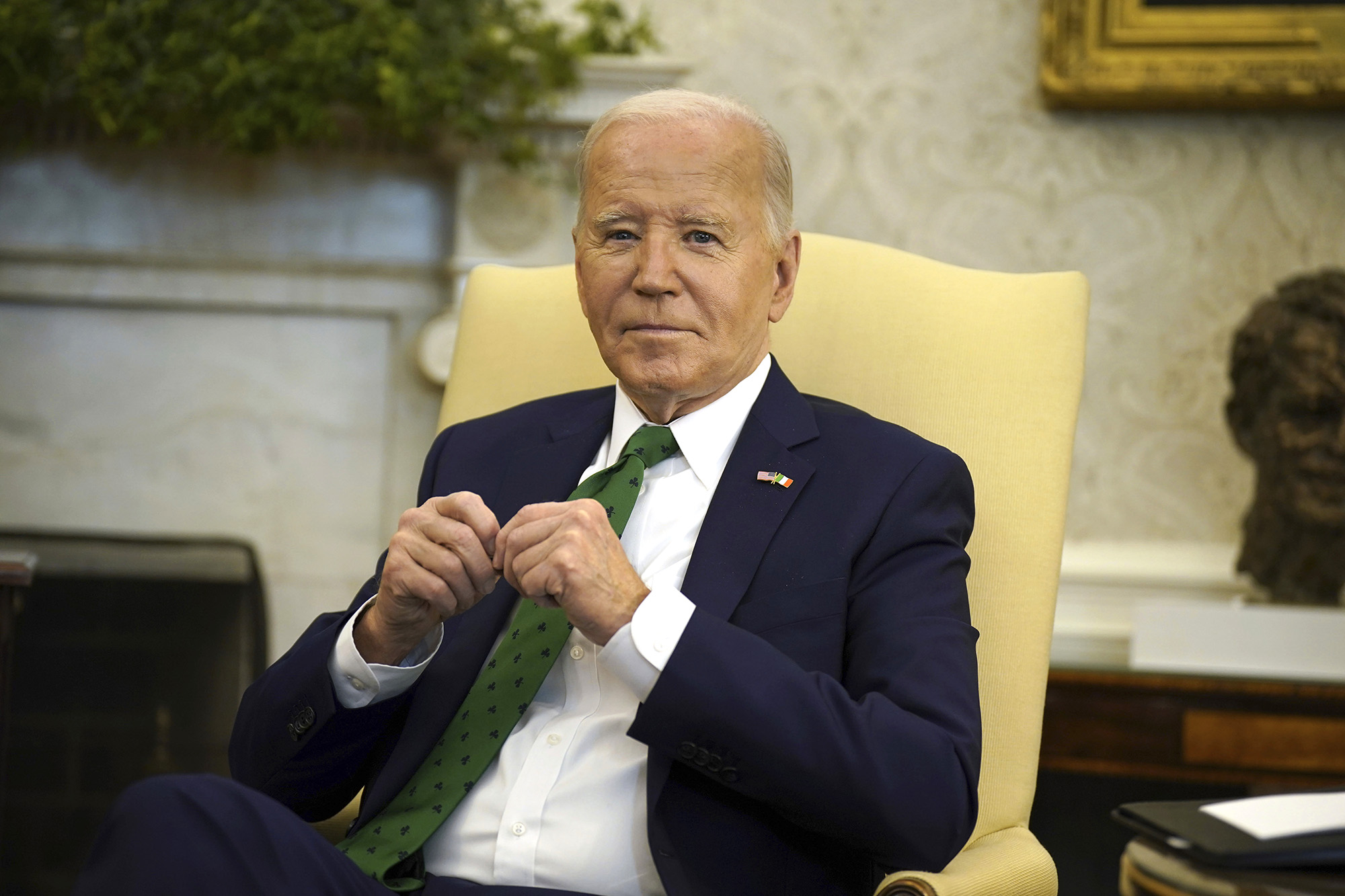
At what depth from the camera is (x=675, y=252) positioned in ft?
4.50

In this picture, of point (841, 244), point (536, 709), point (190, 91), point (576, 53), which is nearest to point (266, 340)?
point (190, 91)

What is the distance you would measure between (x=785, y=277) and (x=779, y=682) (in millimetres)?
600

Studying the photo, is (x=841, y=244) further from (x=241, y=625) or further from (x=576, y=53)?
(x=241, y=625)

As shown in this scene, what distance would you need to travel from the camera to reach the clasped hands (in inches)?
43.9

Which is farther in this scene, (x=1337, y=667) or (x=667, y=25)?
(x=667, y=25)

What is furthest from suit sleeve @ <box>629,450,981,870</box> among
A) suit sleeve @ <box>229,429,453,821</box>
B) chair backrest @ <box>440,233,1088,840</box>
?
suit sleeve @ <box>229,429,453,821</box>

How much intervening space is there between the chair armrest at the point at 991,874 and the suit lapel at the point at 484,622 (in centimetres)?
50

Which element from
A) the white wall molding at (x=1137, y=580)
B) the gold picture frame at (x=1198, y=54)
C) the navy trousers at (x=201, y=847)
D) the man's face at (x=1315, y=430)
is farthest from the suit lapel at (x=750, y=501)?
the gold picture frame at (x=1198, y=54)

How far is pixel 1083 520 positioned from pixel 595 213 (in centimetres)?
167

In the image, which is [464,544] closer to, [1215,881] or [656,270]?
[656,270]

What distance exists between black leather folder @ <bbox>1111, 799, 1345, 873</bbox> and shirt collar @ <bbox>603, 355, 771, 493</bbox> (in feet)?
2.00

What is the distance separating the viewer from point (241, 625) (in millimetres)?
2814

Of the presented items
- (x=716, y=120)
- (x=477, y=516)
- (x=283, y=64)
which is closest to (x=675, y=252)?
(x=716, y=120)

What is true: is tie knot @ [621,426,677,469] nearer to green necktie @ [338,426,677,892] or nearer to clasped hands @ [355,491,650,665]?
green necktie @ [338,426,677,892]
